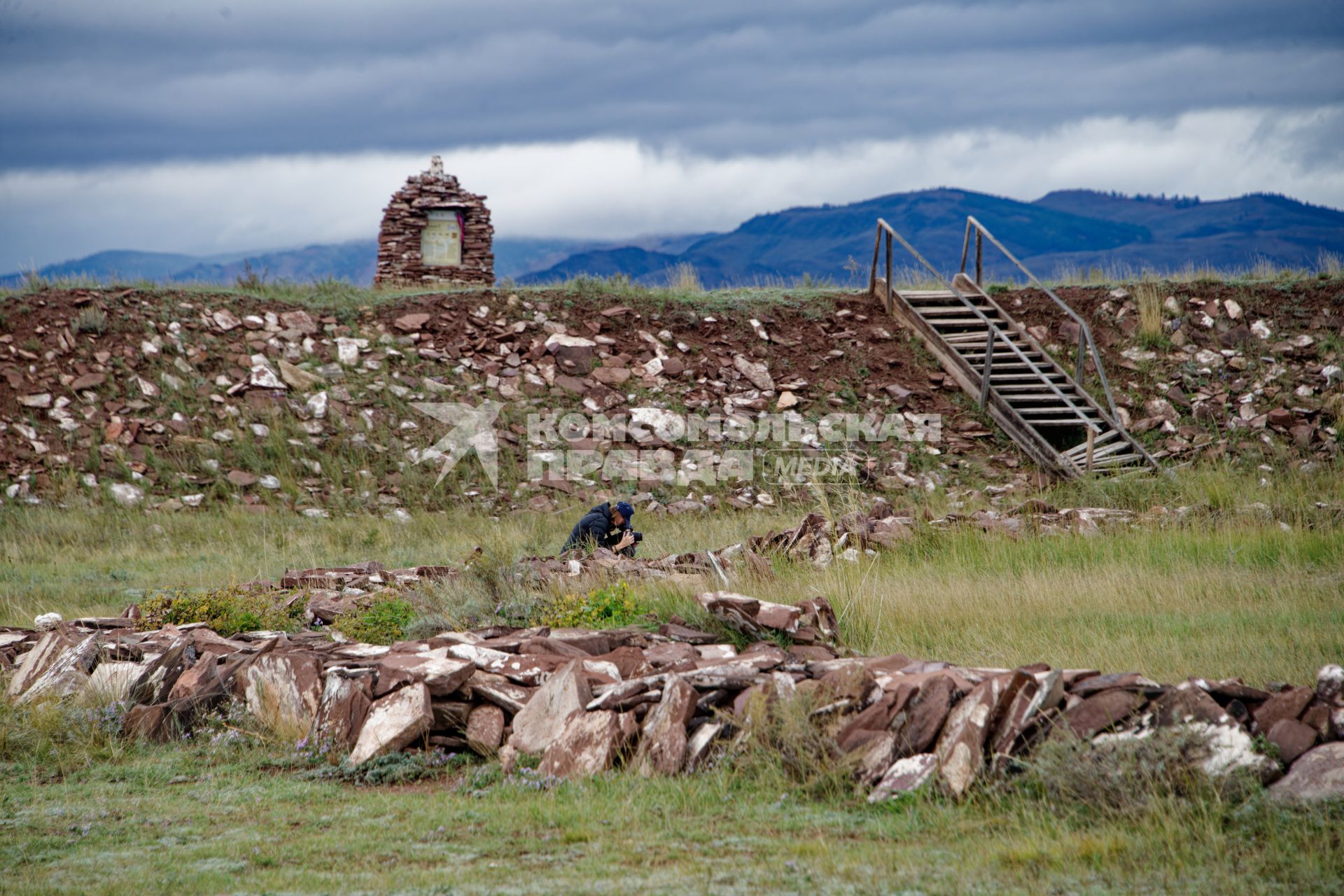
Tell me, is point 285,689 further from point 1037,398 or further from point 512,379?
point 1037,398

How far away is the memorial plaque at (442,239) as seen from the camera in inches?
954

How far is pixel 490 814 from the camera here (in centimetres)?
495

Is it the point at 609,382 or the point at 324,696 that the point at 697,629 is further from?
the point at 609,382

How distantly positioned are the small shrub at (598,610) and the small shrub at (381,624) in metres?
1.09

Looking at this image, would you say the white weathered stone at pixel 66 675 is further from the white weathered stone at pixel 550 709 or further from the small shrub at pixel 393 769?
the white weathered stone at pixel 550 709

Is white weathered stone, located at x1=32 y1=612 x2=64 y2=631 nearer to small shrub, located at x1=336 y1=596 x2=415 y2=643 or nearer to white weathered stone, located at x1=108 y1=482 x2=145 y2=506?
small shrub, located at x1=336 y1=596 x2=415 y2=643

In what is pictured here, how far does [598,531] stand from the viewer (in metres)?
11.5

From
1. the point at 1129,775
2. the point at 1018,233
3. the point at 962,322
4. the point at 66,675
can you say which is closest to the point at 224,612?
the point at 66,675

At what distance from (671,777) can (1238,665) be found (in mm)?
3492

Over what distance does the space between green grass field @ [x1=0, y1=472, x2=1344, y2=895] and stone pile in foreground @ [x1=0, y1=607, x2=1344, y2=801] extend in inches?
7.9

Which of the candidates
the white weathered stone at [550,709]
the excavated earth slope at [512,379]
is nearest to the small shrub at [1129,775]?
the white weathered stone at [550,709]

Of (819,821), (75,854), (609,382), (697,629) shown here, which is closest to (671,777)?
(819,821)

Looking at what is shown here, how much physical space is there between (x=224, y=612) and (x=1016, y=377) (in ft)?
43.7

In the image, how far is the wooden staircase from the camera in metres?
16.2
